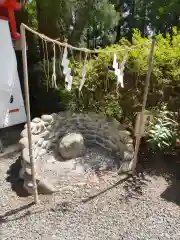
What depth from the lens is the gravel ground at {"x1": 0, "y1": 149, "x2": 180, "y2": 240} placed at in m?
2.70

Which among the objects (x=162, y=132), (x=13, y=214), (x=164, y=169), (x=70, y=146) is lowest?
(x=13, y=214)

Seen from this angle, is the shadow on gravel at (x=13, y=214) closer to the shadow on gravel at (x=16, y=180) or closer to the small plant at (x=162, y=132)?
the shadow on gravel at (x=16, y=180)

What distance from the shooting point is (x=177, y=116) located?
4.29 metres

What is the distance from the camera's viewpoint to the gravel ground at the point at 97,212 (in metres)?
2.70

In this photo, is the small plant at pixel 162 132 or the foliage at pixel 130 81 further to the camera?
the foliage at pixel 130 81

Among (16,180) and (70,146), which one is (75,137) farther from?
(16,180)

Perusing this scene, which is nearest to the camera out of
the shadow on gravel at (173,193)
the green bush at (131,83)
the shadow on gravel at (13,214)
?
the shadow on gravel at (13,214)

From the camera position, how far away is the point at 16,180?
3600 millimetres

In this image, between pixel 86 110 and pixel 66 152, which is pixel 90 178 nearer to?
pixel 66 152

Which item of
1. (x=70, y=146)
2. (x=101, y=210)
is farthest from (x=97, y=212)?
(x=70, y=146)

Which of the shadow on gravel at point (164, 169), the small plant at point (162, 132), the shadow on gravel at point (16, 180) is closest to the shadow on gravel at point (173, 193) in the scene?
the shadow on gravel at point (164, 169)

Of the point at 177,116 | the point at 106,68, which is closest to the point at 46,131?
the point at 106,68

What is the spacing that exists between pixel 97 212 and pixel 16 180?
4.46 ft

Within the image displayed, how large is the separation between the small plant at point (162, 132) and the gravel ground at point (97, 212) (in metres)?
0.56
